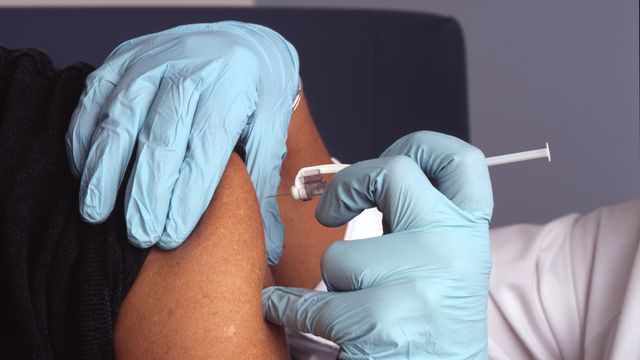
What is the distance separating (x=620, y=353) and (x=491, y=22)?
1396mm

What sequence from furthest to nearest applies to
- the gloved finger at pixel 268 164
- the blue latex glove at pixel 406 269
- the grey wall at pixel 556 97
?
the grey wall at pixel 556 97, the gloved finger at pixel 268 164, the blue latex glove at pixel 406 269

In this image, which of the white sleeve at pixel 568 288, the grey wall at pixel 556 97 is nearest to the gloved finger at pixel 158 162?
the white sleeve at pixel 568 288

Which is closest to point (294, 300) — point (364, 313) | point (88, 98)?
point (364, 313)

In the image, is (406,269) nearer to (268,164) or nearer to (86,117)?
(268,164)

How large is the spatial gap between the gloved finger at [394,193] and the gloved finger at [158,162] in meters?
0.20

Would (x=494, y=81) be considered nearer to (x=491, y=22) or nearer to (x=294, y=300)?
(x=491, y=22)

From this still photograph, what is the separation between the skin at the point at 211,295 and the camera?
99cm

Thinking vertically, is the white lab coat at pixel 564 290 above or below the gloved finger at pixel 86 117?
below

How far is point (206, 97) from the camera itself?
1082 millimetres

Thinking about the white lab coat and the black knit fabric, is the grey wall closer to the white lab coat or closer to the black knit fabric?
the white lab coat

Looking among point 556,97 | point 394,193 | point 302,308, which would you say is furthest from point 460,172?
point 556,97

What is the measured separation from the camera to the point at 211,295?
1.00m

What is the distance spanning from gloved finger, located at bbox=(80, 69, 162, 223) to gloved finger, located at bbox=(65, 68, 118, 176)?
0.03 meters

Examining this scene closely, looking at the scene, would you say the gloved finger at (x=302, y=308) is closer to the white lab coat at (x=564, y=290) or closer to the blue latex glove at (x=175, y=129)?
the blue latex glove at (x=175, y=129)
